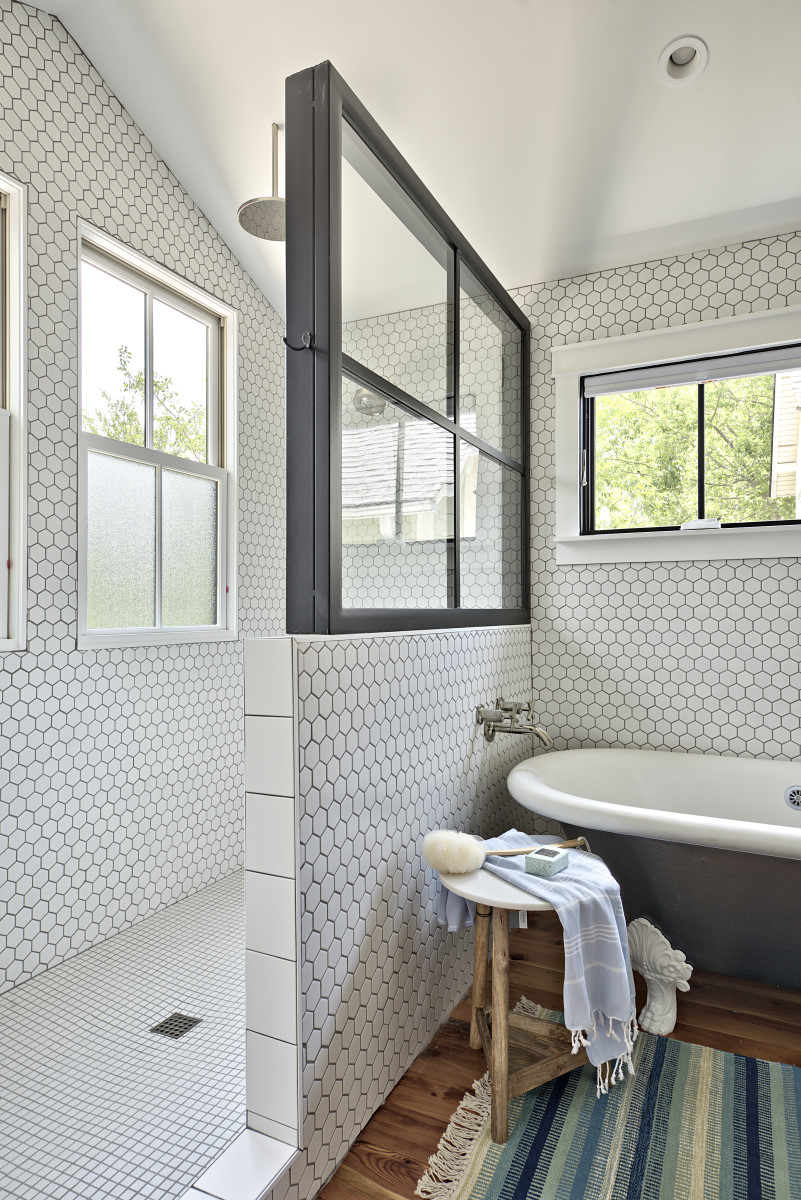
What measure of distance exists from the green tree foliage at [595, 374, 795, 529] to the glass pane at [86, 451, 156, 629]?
1.89 meters

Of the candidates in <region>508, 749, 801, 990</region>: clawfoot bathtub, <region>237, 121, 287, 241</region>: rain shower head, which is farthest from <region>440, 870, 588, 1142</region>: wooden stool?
<region>237, 121, 287, 241</region>: rain shower head

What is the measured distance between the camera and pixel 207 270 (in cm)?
292

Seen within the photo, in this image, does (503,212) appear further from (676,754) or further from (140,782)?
(140,782)

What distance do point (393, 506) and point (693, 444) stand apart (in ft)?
5.22

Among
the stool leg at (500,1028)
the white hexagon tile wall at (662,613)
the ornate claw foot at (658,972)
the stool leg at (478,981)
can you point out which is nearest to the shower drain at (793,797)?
the white hexagon tile wall at (662,613)

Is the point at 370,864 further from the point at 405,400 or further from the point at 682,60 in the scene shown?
the point at 682,60

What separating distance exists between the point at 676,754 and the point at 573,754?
0.40 m

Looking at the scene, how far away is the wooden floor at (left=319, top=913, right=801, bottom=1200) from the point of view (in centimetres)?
142

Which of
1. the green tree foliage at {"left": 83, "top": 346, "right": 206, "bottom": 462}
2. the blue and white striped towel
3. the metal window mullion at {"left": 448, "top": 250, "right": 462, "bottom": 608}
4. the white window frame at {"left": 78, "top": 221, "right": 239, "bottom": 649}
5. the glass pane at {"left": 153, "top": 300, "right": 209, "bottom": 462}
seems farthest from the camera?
the glass pane at {"left": 153, "top": 300, "right": 209, "bottom": 462}

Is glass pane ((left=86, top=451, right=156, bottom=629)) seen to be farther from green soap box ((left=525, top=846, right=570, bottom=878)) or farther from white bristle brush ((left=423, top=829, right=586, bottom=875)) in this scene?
green soap box ((left=525, top=846, right=570, bottom=878))

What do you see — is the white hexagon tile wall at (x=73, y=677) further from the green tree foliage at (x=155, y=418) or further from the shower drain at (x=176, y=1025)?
the shower drain at (x=176, y=1025)

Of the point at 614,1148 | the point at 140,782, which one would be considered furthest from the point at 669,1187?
the point at 140,782

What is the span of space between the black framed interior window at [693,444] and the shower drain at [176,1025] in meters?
2.32

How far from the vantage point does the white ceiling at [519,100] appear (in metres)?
2.03
